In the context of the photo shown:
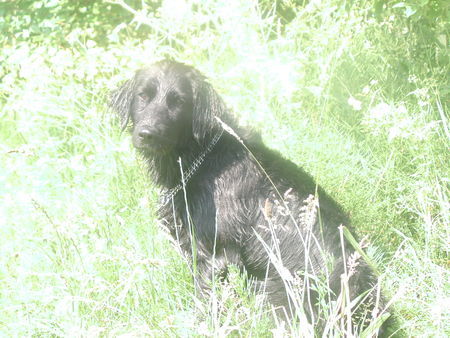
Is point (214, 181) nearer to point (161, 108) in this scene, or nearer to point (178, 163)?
point (178, 163)

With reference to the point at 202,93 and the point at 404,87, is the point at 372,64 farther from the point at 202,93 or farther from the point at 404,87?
the point at 202,93

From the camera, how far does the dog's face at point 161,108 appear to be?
11.0 ft

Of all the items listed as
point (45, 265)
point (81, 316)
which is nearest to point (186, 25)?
point (45, 265)

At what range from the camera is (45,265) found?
3.43 meters

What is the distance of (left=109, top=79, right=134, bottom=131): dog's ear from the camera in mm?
3645

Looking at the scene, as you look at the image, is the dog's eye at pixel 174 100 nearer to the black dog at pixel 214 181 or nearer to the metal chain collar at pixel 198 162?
the black dog at pixel 214 181

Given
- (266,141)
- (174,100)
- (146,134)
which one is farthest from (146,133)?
(266,141)

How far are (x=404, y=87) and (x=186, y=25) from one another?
1.63 metres

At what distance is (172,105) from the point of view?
3498mm

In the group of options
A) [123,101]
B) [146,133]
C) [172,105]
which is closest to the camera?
[146,133]

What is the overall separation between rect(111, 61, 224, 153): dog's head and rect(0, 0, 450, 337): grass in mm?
405

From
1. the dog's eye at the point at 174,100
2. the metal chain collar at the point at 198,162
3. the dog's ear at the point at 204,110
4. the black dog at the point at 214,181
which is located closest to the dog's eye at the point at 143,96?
the black dog at the point at 214,181

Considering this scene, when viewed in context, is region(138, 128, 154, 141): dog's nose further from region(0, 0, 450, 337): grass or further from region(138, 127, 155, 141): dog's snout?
region(0, 0, 450, 337): grass

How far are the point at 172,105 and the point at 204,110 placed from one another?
18 cm
